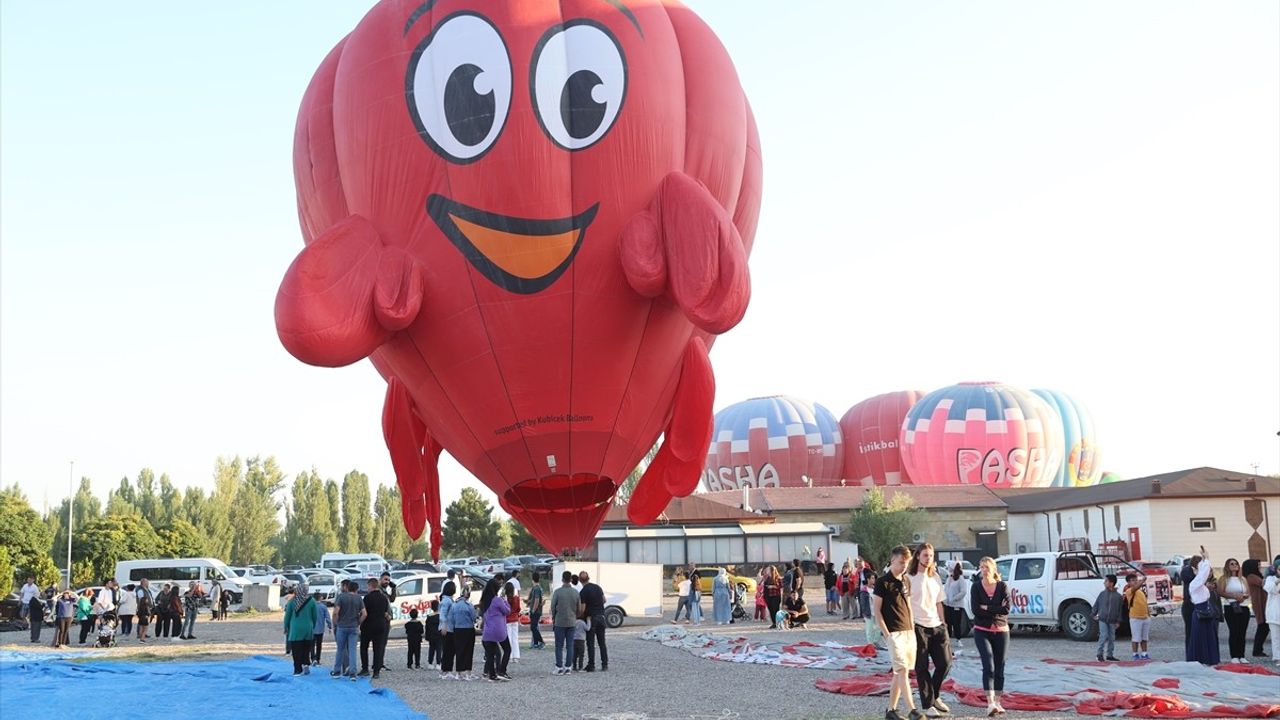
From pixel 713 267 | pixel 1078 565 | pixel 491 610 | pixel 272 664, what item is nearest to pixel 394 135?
pixel 713 267

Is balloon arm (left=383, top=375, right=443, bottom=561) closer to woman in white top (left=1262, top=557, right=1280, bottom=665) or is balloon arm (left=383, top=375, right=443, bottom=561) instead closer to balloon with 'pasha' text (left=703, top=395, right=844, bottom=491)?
woman in white top (left=1262, top=557, right=1280, bottom=665)

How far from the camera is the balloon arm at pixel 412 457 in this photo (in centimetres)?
1339

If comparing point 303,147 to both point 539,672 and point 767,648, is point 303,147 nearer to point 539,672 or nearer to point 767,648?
point 539,672

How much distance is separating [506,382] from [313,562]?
66.4m

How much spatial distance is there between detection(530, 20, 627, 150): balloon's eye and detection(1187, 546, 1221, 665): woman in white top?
28.9 ft

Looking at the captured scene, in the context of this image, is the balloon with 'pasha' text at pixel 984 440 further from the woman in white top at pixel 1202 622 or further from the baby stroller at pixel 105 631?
the woman in white top at pixel 1202 622

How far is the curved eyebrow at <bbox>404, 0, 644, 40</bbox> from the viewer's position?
1148cm

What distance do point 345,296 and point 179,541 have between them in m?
44.7

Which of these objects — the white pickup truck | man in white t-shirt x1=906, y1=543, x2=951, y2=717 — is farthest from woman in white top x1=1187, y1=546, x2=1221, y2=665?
man in white t-shirt x1=906, y1=543, x2=951, y2=717

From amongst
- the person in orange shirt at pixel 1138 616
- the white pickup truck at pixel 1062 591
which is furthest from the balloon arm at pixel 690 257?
the white pickup truck at pixel 1062 591

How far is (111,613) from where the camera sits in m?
22.7

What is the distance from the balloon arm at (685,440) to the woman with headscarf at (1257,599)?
25.8ft

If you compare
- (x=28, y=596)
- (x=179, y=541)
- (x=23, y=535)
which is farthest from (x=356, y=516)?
(x=28, y=596)

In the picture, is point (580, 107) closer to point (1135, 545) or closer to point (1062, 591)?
point (1062, 591)
